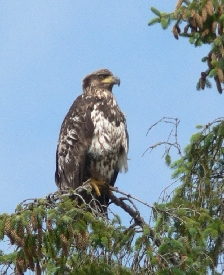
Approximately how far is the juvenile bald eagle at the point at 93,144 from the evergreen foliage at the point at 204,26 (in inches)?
71.6

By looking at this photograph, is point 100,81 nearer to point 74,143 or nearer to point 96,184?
point 74,143

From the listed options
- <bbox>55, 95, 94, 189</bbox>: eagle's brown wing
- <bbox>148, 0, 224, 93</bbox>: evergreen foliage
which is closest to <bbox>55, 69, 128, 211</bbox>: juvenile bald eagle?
<bbox>55, 95, 94, 189</bbox>: eagle's brown wing

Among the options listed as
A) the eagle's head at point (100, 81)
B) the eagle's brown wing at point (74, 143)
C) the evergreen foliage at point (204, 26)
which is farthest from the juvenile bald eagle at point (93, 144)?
the evergreen foliage at point (204, 26)

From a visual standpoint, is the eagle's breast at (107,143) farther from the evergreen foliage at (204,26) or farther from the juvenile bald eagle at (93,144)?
the evergreen foliage at (204,26)

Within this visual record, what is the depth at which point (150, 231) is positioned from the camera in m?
6.80

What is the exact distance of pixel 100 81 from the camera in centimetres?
1066

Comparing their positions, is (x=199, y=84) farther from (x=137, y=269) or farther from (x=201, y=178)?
(x=137, y=269)

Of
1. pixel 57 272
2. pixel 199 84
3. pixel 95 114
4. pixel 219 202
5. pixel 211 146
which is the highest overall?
pixel 95 114

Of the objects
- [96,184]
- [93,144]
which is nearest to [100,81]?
[93,144]

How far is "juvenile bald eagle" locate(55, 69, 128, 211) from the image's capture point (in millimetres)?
9680

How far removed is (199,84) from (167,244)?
7.04 ft

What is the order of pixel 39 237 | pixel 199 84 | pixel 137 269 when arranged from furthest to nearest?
pixel 199 84 < pixel 137 269 < pixel 39 237

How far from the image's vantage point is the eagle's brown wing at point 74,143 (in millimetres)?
9820

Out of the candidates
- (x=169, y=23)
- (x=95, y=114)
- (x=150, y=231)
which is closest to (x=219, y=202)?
(x=150, y=231)
